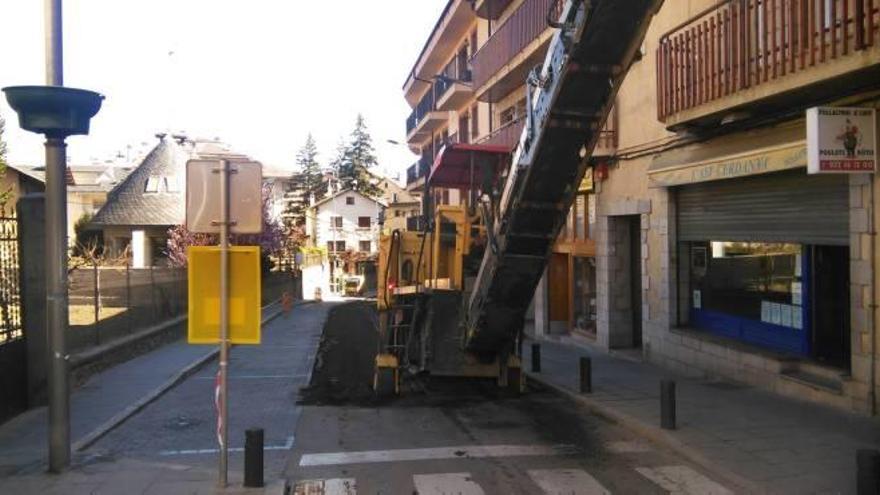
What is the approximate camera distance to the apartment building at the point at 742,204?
30.6ft

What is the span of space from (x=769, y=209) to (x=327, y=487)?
24.7 ft

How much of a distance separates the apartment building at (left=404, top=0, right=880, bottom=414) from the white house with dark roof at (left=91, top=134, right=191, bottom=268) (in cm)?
3116

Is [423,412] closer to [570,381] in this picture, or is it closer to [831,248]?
[570,381]

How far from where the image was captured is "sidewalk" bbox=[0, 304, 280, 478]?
8.51 meters

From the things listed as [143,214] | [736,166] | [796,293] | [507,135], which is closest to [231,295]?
[736,166]

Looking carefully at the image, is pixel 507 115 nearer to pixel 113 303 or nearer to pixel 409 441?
pixel 113 303

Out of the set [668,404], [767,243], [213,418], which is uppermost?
[767,243]

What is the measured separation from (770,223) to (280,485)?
7.82 meters

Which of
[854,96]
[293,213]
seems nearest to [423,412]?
[854,96]

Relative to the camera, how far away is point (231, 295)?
24.1ft

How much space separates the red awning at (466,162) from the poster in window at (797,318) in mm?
4501

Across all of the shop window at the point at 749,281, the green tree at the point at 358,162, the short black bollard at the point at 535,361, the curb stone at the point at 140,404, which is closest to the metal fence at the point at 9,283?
the curb stone at the point at 140,404

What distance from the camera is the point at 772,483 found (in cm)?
704

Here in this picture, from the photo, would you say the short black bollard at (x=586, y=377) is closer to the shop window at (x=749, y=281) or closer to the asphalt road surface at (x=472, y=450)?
the asphalt road surface at (x=472, y=450)
